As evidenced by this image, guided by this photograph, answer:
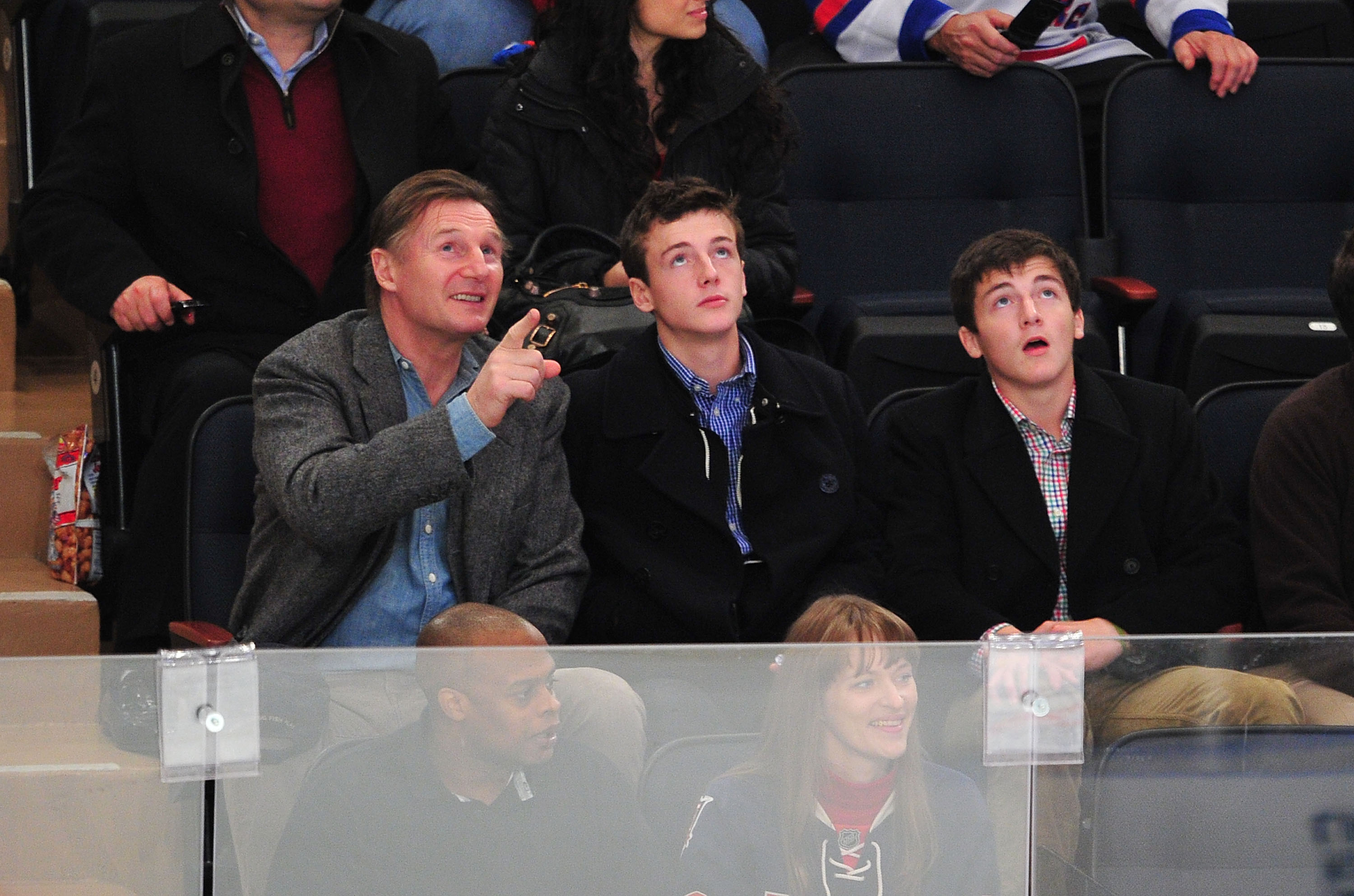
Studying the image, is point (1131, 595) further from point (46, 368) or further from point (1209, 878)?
point (46, 368)

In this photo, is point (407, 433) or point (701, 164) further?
point (701, 164)

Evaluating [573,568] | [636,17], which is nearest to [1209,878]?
[573,568]

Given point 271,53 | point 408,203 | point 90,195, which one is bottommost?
point 408,203

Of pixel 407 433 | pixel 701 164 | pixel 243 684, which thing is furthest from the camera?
pixel 701 164

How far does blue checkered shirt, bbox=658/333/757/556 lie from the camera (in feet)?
7.75

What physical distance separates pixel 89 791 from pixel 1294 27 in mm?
3454

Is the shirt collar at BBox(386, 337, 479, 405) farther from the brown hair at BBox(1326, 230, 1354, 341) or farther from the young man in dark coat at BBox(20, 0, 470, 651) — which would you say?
the brown hair at BBox(1326, 230, 1354, 341)

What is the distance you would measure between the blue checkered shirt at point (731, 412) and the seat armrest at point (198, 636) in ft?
2.34

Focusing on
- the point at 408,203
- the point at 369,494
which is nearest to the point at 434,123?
the point at 408,203

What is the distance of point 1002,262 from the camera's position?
2436mm

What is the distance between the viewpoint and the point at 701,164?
117 inches

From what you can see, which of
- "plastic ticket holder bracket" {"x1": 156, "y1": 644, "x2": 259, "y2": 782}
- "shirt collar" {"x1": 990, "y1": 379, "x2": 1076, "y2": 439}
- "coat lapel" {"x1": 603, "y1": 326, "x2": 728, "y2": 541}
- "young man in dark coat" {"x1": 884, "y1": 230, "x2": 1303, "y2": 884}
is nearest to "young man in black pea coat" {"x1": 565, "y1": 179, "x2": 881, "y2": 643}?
"coat lapel" {"x1": 603, "y1": 326, "x2": 728, "y2": 541}

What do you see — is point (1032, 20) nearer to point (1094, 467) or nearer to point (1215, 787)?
point (1094, 467)

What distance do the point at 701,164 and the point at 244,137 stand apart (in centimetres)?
→ 80
